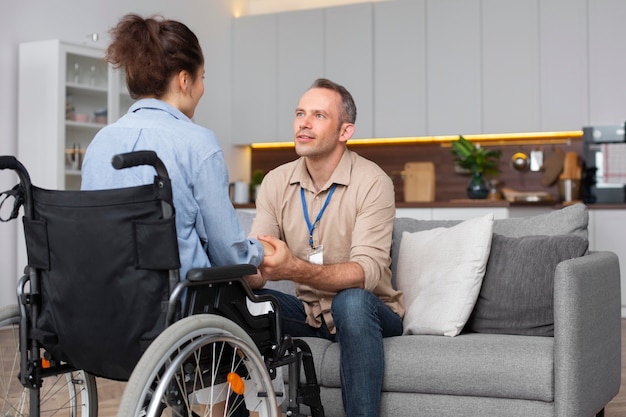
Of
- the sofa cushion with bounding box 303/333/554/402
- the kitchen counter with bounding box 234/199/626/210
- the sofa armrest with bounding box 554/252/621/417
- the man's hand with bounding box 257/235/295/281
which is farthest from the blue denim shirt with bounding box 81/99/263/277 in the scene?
the kitchen counter with bounding box 234/199/626/210

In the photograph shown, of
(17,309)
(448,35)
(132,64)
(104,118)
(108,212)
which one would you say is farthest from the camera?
(448,35)

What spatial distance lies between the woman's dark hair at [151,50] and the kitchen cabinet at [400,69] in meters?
5.46

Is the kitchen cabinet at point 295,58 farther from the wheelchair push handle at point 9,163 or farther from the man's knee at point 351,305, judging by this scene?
the wheelchair push handle at point 9,163

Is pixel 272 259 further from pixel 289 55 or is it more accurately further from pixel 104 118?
pixel 289 55

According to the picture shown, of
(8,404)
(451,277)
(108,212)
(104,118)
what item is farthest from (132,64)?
(104,118)

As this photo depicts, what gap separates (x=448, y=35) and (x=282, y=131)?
1.77 meters

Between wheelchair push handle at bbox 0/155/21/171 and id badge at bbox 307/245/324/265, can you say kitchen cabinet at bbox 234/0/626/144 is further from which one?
wheelchair push handle at bbox 0/155/21/171

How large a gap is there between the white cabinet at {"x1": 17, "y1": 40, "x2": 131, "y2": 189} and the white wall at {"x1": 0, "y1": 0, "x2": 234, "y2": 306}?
0.09 meters

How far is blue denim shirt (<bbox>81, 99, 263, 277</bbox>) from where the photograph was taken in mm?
1879

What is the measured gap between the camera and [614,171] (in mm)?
6641

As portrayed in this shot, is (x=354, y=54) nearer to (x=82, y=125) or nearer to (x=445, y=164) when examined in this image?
(x=445, y=164)

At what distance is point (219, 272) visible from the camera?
5.97 feet

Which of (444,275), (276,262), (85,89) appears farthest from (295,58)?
(276,262)

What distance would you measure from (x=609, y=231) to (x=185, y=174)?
5.23 meters
